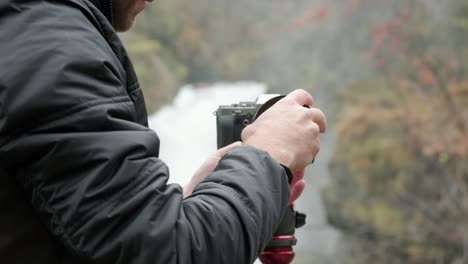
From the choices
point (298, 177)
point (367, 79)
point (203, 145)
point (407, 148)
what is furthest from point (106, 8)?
point (367, 79)

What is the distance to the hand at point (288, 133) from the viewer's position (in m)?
1.05

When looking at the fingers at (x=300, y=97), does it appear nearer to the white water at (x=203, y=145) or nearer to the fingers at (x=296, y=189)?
the fingers at (x=296, y=189)

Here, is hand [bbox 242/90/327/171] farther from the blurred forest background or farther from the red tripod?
the blurred forest background

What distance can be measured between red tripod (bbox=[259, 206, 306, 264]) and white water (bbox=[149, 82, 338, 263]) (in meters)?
0.37

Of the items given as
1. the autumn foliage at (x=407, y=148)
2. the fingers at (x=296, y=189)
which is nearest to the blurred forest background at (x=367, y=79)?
the autumn foliage at (x=407, y=148)

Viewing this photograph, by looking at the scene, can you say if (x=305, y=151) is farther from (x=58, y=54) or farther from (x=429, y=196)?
(x=429, y=196)

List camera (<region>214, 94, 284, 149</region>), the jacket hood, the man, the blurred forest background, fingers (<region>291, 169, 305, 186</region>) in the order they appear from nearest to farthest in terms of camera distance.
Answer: the man → the jacket hood → fingers (<region>291, 169, 305, 186</region>) → camera (<region>214, 94, 284, 149</region>) → the blurred forest background

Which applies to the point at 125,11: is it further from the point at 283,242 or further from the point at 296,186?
the point at 283,242

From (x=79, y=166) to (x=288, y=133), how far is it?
0.35 meters

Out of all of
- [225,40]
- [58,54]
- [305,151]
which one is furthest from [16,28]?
[225,40]

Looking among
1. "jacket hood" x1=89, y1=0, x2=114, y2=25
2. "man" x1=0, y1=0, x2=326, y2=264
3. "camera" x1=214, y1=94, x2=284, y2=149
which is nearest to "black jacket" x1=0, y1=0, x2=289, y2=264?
"man" x1=0, y1=0, x2=326, y2=264

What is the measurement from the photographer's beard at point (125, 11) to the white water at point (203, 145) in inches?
18.9

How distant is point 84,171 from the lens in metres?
0.84

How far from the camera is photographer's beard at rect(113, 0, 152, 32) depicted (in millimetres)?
1100
